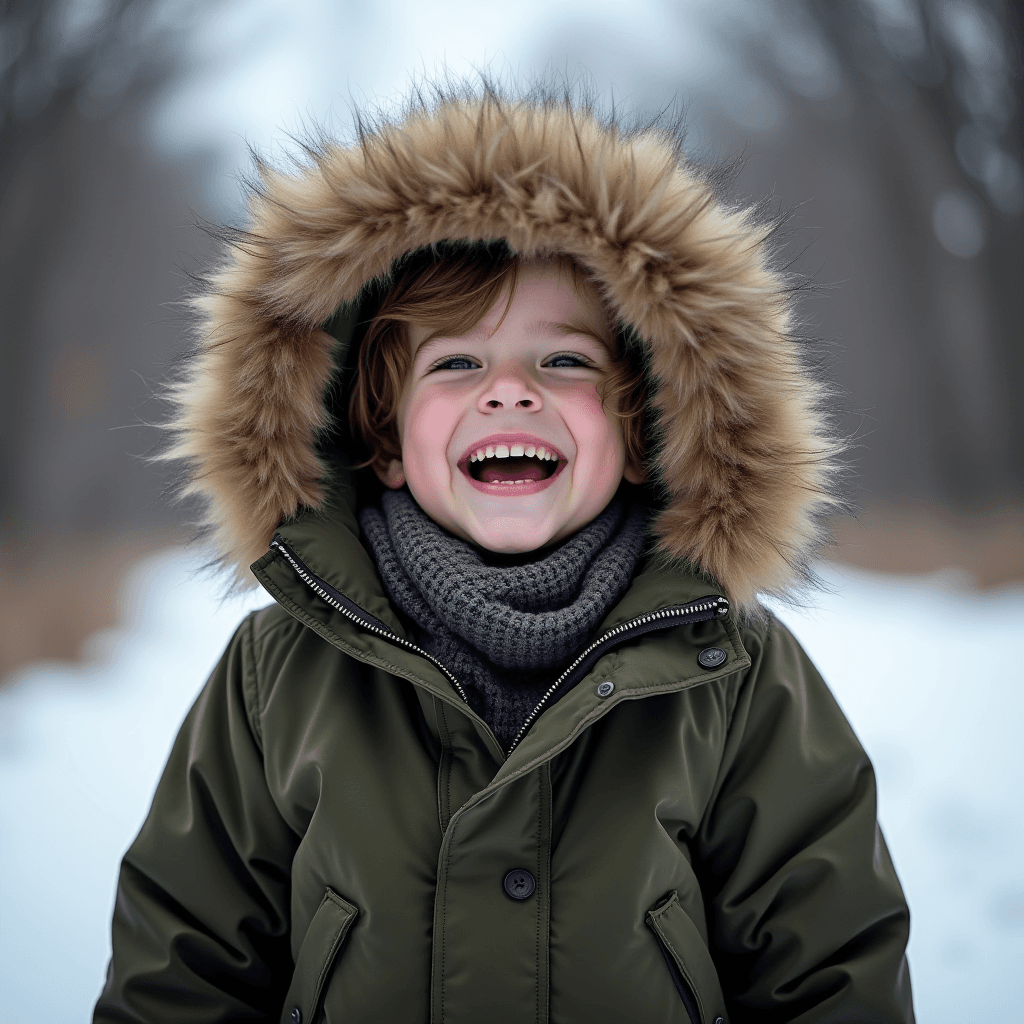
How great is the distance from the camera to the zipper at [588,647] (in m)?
0.91

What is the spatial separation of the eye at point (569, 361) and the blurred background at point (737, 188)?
1.17 m

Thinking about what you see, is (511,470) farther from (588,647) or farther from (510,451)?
(588,647)

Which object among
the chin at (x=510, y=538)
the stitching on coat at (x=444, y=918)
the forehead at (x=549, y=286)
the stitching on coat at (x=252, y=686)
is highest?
the forehead at (x=549, y=286)

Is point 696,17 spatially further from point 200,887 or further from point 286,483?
point 200,887

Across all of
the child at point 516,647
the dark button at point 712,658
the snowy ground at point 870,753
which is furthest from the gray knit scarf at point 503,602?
the snowy ground at point 870,753

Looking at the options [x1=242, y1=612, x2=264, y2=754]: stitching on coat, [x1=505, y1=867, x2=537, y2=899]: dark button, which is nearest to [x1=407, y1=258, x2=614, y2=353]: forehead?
[x1=242, y1=612, x2=264, y2=754]: stitching on coat

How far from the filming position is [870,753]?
2170 millimetres

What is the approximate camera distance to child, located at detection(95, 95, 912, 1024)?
2.87ft

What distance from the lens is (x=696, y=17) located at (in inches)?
141

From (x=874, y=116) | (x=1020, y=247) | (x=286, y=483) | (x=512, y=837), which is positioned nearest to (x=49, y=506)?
(x=286, y=483)

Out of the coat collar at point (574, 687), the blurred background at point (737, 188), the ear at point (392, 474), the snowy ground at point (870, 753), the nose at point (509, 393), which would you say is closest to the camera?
the coat collar at point (574, 687)

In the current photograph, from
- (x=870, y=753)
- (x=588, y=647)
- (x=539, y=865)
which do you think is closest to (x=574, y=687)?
(x=588, y=647)

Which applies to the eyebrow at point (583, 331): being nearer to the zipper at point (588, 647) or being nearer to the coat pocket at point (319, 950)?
the zipper at point (588, 647)

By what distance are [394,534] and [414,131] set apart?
0.45 metres
